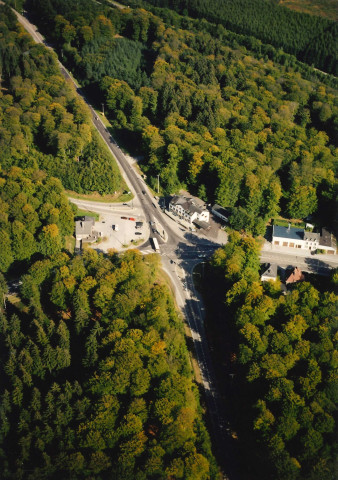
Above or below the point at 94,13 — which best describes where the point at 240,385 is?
below

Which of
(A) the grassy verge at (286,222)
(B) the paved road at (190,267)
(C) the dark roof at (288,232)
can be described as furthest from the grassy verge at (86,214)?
(A) the grassy verge at (286,222)

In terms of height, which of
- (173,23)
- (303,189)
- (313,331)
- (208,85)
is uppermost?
(173,23)

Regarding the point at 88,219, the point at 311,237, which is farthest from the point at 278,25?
the point at 88,219

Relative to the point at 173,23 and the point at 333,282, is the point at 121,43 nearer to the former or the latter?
the point at 173,23

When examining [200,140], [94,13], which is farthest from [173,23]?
[200,140]

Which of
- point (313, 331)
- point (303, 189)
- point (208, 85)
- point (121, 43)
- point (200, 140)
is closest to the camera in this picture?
point (313, 331)

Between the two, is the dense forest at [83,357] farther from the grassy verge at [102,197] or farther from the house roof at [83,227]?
the grassy verge at [102,197]
